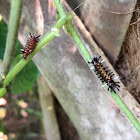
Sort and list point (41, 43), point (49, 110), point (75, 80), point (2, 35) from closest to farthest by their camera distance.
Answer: point (41, 43), point (75, 80), point (2, 35), point (49, 110)

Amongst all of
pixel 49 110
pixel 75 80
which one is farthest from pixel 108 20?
pixel 49 110

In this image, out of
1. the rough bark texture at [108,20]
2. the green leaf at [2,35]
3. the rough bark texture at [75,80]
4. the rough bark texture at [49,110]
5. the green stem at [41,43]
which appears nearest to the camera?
the green stem at [41,43]

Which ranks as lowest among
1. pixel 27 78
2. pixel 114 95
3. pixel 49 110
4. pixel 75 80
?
pixel 114 95

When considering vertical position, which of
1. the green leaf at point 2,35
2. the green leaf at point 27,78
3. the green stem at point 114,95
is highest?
the green leaf at point 2,35

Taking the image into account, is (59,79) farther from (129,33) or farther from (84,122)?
(129,33)

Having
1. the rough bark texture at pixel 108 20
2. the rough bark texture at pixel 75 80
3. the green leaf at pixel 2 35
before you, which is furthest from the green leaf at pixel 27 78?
the rough bark texture at pixel 108 20

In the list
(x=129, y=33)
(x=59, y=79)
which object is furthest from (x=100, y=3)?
(x=59, y=79)

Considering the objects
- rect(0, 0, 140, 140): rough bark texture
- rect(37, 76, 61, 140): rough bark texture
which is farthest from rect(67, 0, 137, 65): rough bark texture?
rect(37, 76, 61, 140): rough bark texture

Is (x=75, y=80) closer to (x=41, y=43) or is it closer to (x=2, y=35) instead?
(x=41, y=43)

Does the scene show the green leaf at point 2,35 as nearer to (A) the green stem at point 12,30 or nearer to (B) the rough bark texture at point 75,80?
(B) the rough bark texture at point 75,80
